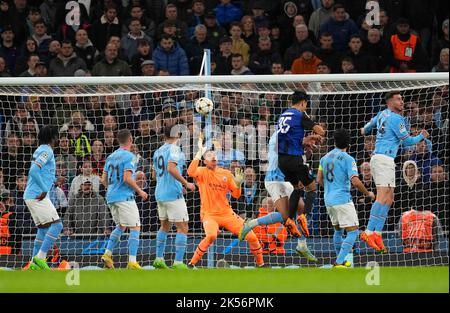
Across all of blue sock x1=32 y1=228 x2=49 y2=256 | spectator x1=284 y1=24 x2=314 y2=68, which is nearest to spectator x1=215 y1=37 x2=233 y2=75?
spectator x1=284 y1=24 x2=314 y2=68

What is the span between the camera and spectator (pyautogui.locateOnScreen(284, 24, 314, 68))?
17516mm

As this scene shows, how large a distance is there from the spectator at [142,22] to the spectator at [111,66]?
3.30 feet

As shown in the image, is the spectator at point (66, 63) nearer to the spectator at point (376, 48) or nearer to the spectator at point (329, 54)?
the spectator at point (329, 54)

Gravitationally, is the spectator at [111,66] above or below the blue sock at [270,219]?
above

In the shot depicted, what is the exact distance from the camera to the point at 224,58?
1734 cm

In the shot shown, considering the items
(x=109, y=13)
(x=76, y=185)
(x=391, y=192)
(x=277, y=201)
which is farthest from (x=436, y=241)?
(x=109, y=13)

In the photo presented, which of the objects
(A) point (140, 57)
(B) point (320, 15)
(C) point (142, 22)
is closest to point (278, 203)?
(A) point (140, 57)

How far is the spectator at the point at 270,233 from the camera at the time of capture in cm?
1459

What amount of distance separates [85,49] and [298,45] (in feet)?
10.7

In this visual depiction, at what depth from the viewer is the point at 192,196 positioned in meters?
15.2

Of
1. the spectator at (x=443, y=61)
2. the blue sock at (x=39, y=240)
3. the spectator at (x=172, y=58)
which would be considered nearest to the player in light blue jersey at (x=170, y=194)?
the blue sock at (x=39, y=240)

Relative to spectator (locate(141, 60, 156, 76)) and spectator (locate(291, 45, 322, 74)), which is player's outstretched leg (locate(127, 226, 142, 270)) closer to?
spectator (locate(141, 60, 156, 76))

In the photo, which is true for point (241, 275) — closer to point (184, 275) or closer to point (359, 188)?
point (184, 275)

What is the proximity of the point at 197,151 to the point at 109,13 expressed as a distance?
442 centimetres
